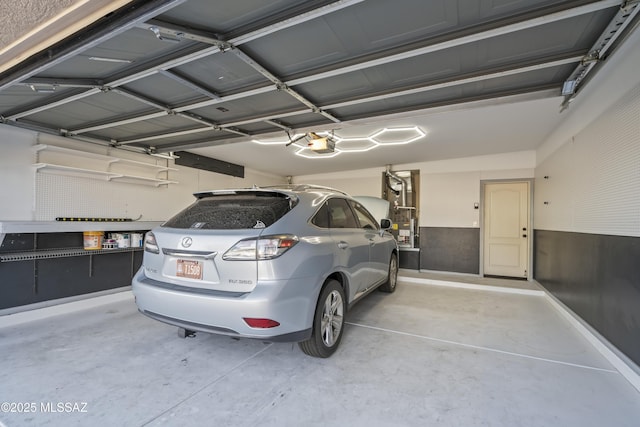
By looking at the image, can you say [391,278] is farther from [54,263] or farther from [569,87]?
[54,263]

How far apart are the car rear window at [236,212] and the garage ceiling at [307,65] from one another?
1.00 metres

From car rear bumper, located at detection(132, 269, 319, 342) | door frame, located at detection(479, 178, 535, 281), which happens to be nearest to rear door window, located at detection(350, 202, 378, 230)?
car rear bumper, located at detection(132, 269, 319, 342)

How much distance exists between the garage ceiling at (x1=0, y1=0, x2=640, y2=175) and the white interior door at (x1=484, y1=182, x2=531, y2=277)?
8.49 ft

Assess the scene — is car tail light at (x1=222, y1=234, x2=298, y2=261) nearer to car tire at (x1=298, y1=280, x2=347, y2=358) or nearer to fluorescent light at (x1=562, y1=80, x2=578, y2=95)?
car tire at (x1=298, y1=280, x2=347, y2=358)

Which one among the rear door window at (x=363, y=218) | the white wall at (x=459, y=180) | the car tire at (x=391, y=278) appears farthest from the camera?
the white wall at (x=459, y=180)

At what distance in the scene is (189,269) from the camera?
209 cm

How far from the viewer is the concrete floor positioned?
176 cm

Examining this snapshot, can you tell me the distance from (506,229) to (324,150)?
14.9 feet

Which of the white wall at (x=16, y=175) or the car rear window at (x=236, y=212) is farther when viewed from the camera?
the white wall at (x=16, y=175)

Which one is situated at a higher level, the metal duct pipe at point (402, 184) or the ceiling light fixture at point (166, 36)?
the ceiling light fixture at point (166, 36)

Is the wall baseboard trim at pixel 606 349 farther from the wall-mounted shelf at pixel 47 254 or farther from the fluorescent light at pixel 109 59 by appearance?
the wall-mounted shelf at pixel 47 254

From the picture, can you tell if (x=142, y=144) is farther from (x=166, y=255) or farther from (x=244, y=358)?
(x=244, y=358)

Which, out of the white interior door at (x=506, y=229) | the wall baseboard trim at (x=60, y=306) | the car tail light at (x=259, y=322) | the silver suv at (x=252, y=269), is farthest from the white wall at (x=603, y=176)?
the wall baseboard trim at (x=60, y=306)

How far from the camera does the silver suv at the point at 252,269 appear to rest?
1.93 metres
